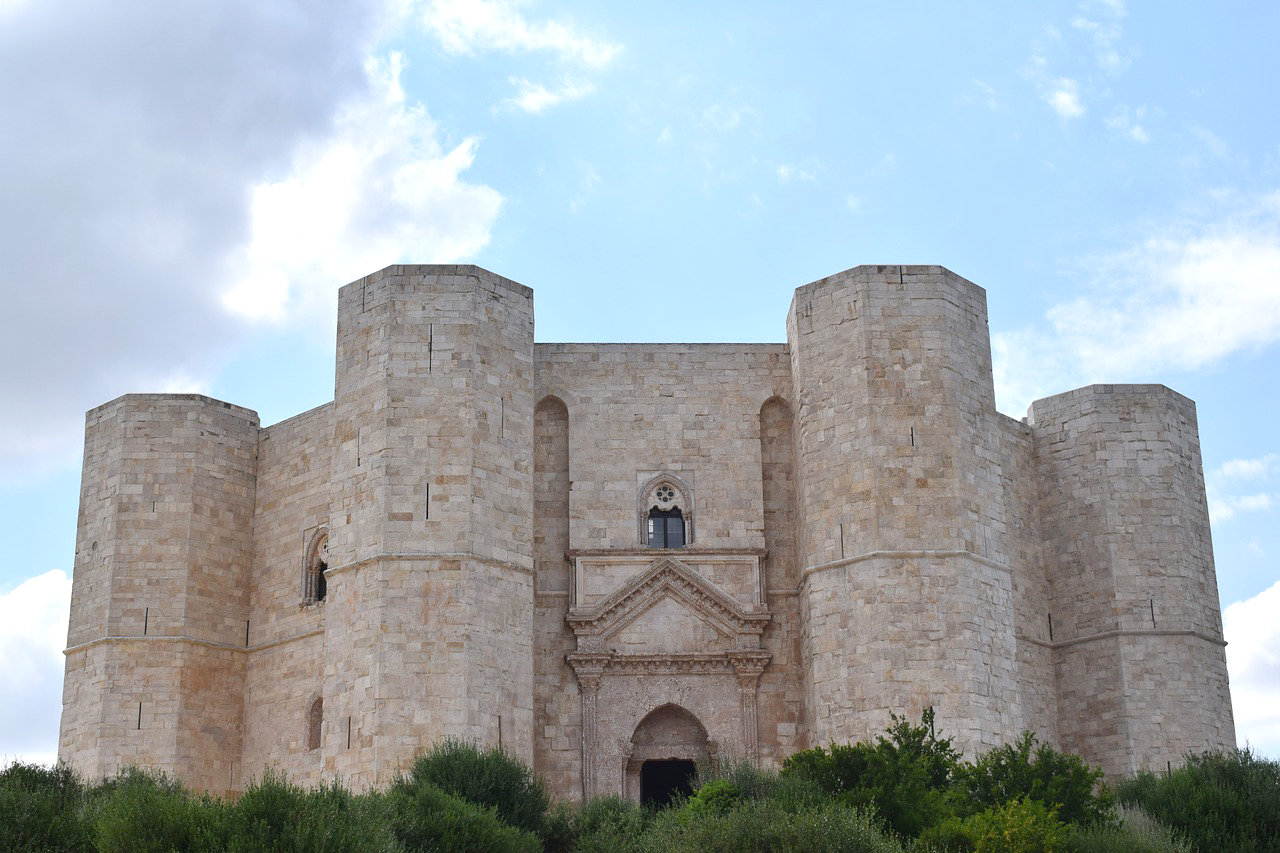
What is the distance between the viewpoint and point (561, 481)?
24.3 meters

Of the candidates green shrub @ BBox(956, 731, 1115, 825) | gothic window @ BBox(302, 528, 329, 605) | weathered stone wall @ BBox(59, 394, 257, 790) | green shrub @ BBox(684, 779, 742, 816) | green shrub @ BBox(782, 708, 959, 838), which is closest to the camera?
green shrub @ BBox(782, 708, 959, 838)

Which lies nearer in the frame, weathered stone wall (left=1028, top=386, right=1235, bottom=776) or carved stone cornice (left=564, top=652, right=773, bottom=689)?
carved stone cornice (left=564, top=652, right=773, bottom=689)

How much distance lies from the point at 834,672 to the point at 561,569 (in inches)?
178

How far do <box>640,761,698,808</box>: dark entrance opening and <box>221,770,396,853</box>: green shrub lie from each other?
24.3ft

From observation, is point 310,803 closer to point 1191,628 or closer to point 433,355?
point 433,355

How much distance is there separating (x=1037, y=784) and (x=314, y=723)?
11013 mm

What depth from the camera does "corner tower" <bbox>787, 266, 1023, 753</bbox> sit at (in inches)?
843

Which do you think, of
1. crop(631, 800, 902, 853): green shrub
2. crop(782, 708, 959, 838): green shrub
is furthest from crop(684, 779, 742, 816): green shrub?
crop(631, 800, 902, 853): green shrub

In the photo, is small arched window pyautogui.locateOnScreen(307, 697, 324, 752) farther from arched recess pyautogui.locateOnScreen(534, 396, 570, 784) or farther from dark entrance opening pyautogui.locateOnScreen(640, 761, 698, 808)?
dark entrance opening pyautogui.locateOnScreen(640, 761, 698, 808)

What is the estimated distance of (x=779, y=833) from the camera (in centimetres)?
1625

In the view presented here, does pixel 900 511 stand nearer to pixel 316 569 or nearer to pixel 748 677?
pixel 748 677

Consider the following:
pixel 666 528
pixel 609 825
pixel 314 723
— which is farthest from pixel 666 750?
pixel 314 723

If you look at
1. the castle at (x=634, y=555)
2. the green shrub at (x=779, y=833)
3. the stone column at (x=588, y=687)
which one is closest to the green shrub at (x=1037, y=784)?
the castle at (x=634, y=555)

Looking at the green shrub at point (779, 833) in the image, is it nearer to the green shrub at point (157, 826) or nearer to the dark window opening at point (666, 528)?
the green shrub at point (157, 826)
